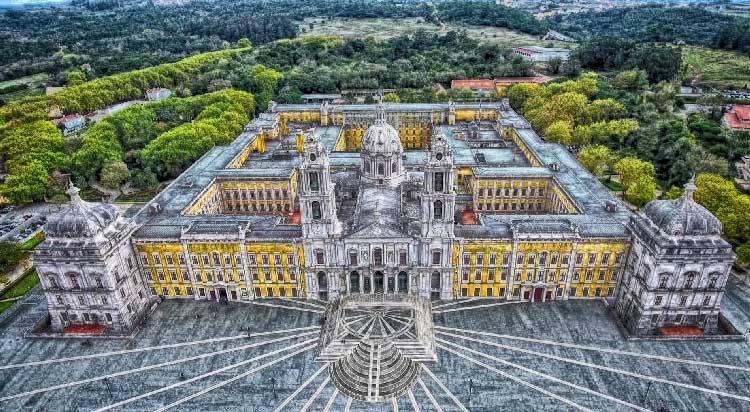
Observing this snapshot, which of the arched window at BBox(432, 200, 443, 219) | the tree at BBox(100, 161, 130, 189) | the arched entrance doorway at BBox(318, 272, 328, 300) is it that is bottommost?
the arched entrance doorway at BBox(318, 272, 328, 300)

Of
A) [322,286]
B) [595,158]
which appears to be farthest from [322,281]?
[595,158]

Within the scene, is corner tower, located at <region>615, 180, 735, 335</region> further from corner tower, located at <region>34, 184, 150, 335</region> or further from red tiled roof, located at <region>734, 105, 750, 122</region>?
red tiled roof, located at <region>734, 105, 750, 122</region>

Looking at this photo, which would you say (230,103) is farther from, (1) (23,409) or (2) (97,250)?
(1) (23,409)

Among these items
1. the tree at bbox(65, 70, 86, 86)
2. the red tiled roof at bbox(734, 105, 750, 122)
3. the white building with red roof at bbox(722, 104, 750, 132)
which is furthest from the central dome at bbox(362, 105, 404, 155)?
the tree at bbox(65, 70, 86, 86)

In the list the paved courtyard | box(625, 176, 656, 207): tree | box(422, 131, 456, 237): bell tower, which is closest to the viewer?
the paved courtyard

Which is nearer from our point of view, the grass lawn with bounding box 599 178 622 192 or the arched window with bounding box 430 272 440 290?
the arched window with bounding box 430 272 440 290

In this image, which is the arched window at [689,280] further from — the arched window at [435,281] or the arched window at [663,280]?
the arched window at [435,281]

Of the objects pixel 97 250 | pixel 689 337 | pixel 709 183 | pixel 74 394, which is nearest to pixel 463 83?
pixel 709 183

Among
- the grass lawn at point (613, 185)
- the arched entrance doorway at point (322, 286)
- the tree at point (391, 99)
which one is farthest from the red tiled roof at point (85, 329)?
the tree at point (391, 99)
